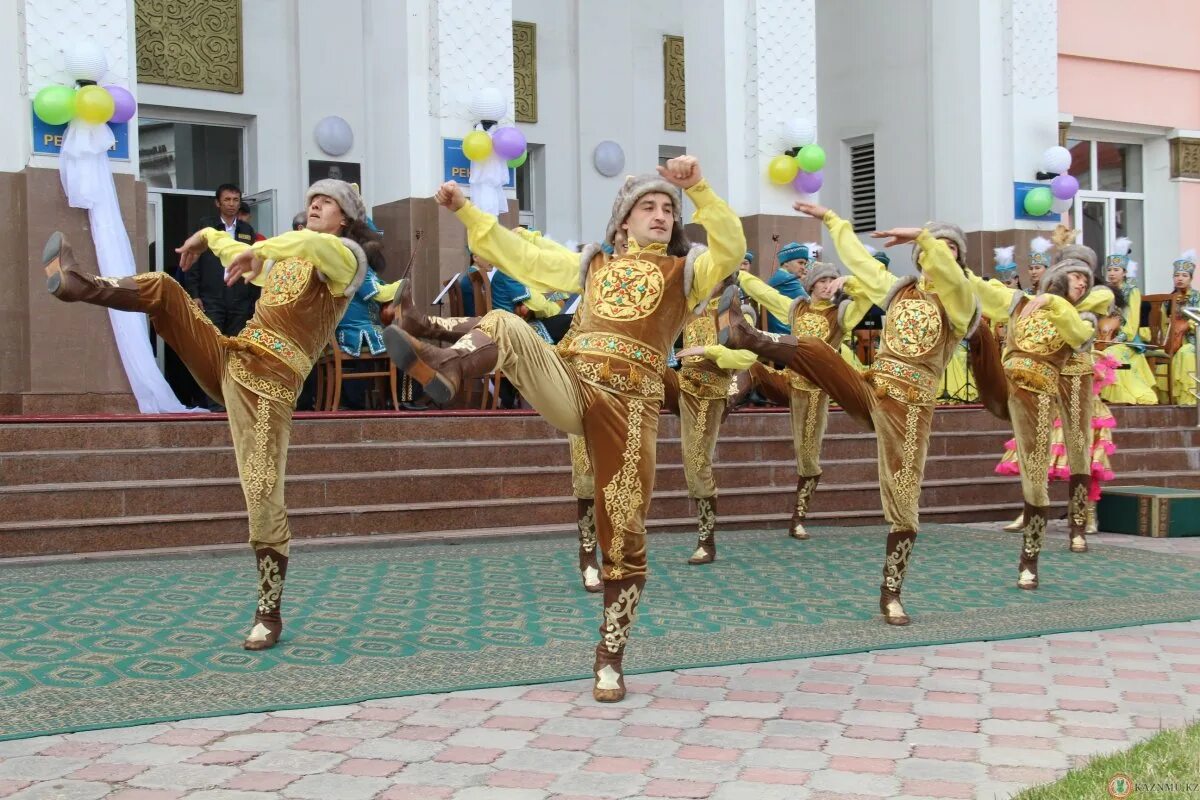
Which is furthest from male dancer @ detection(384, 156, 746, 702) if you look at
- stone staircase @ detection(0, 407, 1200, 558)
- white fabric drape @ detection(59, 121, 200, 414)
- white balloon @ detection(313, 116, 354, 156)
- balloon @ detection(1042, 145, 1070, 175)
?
balloon @ detection(1042, 145, 1070, 175)

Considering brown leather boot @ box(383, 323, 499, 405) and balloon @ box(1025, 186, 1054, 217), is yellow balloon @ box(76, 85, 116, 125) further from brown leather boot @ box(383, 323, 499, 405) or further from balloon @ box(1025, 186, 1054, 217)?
balloon @ box(1025, 186, 1054, 217)

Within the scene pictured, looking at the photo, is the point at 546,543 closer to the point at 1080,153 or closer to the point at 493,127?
the point at 493,127

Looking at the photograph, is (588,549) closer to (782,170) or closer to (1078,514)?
(1078,514)

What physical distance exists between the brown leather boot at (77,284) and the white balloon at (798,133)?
905 centimetres

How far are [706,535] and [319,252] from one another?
11.6 ft

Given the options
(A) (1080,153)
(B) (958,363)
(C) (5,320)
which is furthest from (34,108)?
(A) (1080,153)

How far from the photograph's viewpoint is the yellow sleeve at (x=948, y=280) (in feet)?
19.2

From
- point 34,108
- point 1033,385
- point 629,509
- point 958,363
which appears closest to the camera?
point 629,509

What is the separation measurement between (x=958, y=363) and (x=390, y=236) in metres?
5.75

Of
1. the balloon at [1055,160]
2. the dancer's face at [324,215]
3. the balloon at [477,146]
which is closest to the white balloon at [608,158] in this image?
the balloon at [477,146]

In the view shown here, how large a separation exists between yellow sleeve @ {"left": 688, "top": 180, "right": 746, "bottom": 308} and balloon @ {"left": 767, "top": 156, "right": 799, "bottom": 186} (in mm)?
8384

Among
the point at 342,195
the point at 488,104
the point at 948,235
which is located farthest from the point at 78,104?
the point at 948,235

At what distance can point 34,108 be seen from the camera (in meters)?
9.29

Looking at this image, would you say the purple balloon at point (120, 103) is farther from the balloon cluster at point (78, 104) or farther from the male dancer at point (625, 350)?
the male dancer at point (625, 350)
